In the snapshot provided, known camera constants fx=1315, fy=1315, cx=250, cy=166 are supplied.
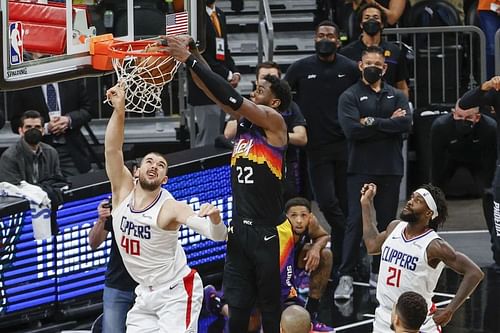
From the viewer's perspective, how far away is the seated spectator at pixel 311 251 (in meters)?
11.4

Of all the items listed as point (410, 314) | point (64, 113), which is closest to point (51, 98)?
point (64, 113)

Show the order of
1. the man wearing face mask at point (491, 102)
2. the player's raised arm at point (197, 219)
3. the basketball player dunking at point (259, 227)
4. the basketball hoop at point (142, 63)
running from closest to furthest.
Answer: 1. the player's raised arm at point (197, 219)
2. the basketball hoop at point (142, 63)
3. the basketball player dunking at point (259, 227)
4. the man wearing face mask at point (491, 102)

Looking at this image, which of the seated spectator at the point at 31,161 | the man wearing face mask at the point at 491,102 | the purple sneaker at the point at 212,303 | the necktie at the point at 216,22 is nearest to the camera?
the purple sneaker at the point at 212,303

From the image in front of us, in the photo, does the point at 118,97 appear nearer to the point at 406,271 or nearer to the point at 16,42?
the point at 16,42

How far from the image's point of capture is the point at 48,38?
31.1ft

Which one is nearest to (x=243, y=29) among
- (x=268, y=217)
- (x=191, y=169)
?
(x=191, y=169)

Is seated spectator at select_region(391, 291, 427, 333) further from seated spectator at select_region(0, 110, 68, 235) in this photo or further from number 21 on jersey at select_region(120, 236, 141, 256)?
seated spectator at select_region(0, 110, 68, 235)

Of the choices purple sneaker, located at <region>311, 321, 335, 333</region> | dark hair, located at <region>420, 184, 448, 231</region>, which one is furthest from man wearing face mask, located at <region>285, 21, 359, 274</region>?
dark hair, located at <region>420, 184, 448, 231</region>

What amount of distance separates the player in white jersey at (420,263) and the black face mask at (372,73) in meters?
3.05

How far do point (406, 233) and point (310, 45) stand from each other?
7871 millimetres

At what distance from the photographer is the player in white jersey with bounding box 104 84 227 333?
31.1ft

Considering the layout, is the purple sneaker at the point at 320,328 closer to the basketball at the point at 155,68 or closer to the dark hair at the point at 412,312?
the basketball at the point at 155,68

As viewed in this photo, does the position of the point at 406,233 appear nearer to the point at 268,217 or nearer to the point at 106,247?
the point at 268,217

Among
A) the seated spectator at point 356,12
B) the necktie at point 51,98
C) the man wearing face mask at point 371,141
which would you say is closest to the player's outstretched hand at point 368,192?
the man wearing face mask at point 371,141
